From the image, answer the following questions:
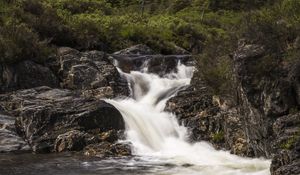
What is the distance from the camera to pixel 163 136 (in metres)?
24.0

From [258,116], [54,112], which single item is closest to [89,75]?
[54,112]

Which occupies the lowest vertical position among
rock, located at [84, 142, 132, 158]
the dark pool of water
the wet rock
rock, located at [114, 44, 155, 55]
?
the dark pool of water

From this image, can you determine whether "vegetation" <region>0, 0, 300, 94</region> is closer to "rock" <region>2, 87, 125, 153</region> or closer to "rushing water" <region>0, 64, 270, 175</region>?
"rushing water" <region>0, 64, 270, 175</region>

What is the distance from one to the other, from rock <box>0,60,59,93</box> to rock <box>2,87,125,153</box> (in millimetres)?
4695

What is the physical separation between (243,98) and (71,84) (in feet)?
45.5

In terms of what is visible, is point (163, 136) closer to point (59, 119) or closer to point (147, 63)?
point (59, 119)

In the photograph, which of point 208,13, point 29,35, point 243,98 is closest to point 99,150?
point 243,98

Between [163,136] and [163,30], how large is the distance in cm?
2752

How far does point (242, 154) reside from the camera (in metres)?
20.8

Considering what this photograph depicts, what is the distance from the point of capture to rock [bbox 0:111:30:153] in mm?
21577

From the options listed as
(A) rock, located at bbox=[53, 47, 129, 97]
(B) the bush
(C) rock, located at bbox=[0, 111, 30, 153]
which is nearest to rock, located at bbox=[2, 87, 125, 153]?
(C) rock, located at bbox=[0, 111, 30, 153]

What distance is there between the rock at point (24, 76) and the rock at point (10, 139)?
198 inches

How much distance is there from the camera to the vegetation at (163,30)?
1945 centimetres

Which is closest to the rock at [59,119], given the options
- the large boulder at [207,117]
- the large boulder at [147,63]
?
the large boulder at [207,117]
